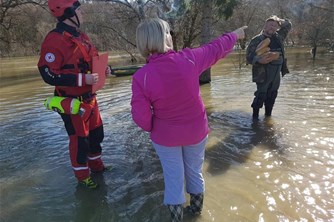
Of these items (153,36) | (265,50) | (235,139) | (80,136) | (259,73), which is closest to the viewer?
(153,36)

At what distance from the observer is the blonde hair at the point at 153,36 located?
2.68 meters

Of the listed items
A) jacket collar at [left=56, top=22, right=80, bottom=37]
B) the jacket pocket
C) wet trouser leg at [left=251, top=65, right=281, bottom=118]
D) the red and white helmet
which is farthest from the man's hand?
wet trouser leg at [left=251, top=65, right=281, bottom=118]

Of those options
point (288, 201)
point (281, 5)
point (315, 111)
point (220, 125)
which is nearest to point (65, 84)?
point (288, 201)

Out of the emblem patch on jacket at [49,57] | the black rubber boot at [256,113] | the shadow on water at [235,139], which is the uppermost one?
the emblem patch on jacket at [49,57]

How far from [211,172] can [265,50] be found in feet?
8.74

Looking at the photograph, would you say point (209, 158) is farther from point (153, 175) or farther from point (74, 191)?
point (74, 191)

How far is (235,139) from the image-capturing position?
5406 millimetres

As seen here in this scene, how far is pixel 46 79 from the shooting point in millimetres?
3523

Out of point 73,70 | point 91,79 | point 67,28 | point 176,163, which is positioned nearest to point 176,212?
point 176,163

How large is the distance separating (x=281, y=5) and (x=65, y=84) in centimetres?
3906

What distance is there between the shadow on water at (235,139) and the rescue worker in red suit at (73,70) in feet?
5.30

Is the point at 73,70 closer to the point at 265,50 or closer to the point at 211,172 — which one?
the point at 211,172

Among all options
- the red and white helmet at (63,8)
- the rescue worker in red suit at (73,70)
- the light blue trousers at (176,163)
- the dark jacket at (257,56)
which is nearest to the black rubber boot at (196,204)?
the light blue trousers at (176,163)

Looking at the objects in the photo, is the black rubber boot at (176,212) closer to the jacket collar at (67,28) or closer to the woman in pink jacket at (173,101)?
the woman in pink jacket at (173,101)
